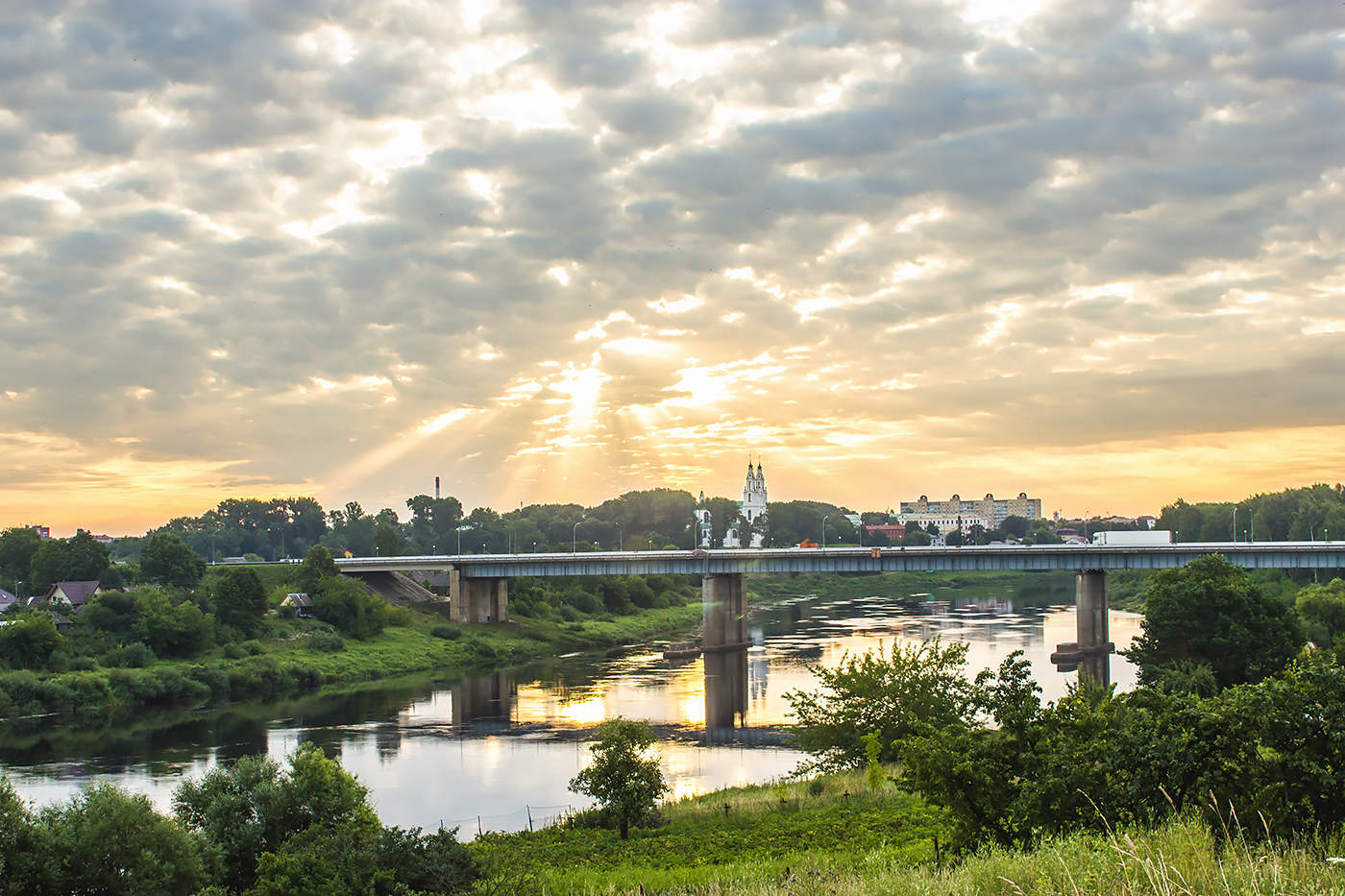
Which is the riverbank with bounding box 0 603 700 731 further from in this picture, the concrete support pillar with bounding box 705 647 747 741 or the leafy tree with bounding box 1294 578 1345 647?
the leafy tree with bounding box 1294 578 1345 647

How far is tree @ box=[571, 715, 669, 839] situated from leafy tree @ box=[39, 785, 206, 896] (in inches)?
560

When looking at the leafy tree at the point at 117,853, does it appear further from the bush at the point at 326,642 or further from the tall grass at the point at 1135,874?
the bush at the point at 326,642

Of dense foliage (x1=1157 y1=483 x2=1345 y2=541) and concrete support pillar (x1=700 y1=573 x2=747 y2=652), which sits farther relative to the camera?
dense foliage (x1=1157 y1=483 x2=1345 y2=541)

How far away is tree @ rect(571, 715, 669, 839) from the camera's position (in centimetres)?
3681

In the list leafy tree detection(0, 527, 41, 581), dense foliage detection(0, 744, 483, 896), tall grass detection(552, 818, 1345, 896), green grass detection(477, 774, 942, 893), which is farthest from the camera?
leafy tree detection(0, 527, 41, 581)

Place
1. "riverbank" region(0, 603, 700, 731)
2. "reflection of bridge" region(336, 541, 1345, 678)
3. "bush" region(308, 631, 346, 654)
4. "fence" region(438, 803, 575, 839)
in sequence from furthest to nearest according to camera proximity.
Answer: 1. "bush" region(308, 631, 346, 654)
2. "reflection of bridge" region(336, 541, 1345, 678)
3. "riverbank" region(0, 603, 700, 731)
4. "fence" region(438, 803, 575, 839)

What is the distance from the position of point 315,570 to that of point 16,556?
94.5 feet

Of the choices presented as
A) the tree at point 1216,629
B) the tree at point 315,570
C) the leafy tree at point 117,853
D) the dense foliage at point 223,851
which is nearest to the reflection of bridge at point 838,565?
the tree at point 315,570

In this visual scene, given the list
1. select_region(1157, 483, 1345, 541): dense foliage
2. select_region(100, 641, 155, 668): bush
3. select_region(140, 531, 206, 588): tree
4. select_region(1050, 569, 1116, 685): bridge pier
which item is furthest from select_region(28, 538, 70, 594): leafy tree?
select_region(1157, 483, 1345, 541): dense foliage

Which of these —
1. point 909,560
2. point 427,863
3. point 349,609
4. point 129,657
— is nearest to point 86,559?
point 349,609

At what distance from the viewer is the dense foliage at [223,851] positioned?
22828 mm

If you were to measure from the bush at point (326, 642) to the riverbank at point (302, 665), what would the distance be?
0.08 metres

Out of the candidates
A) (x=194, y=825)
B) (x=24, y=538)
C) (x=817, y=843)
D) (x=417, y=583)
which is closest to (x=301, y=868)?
(x=194, y=825)

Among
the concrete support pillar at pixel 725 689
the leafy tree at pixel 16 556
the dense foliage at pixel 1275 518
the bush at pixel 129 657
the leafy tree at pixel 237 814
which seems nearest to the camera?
the leafy tree at pixel 237 814
